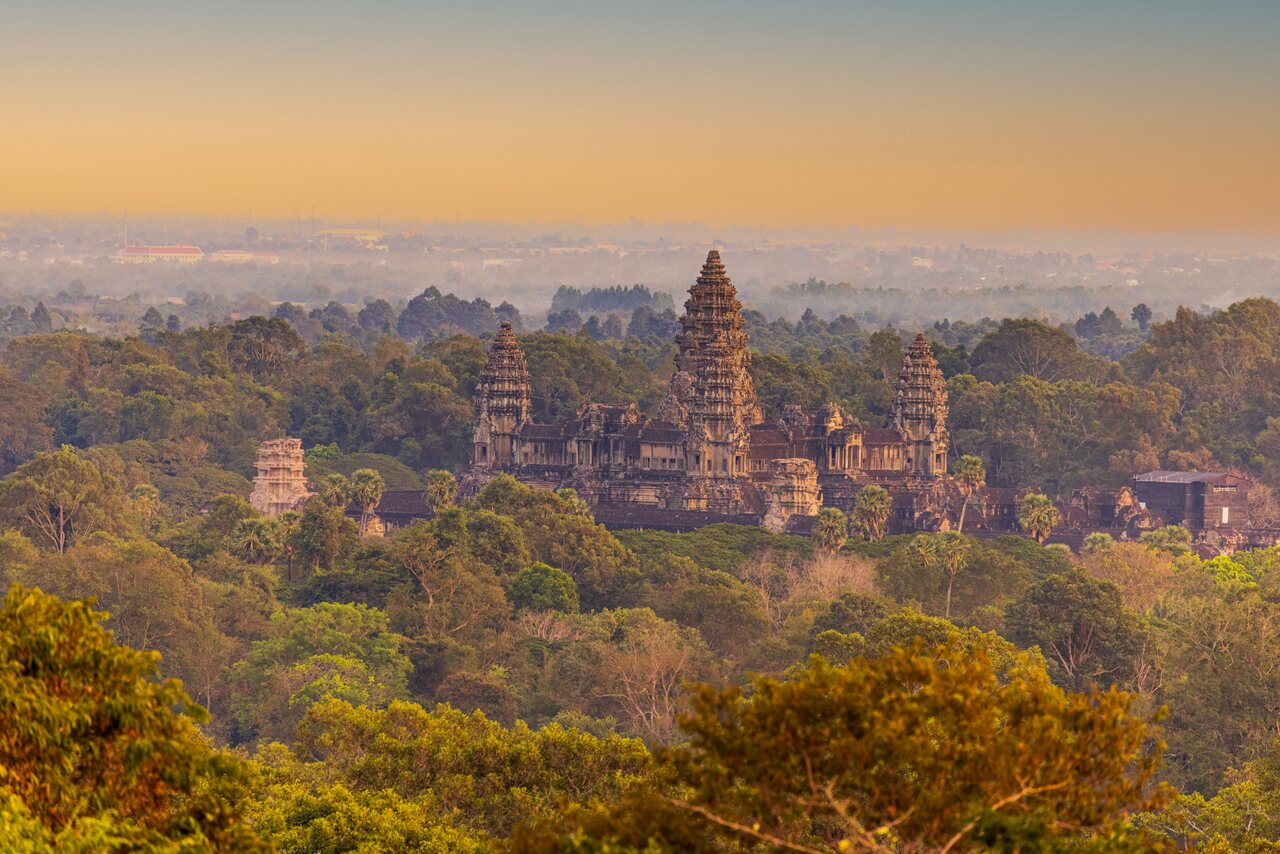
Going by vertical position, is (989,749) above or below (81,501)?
above

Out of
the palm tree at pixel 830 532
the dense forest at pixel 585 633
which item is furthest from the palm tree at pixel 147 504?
the palm tree at pixel 830 532

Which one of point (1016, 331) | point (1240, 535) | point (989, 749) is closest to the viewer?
point (989, 749)

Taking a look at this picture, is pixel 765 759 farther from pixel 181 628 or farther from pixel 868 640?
pixel 181 628

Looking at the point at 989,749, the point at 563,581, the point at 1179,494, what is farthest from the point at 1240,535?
the point at 989,749

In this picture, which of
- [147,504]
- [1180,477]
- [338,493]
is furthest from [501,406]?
[1180,477]

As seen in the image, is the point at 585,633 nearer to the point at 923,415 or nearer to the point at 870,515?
the point at 870,515

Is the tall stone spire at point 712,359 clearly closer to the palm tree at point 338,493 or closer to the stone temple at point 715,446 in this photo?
the stone temple at point 715,446

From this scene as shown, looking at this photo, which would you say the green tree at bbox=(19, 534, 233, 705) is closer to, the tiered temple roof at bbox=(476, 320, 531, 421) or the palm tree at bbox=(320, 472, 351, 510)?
the palm tree at bbox=(320, 472, 351, 510)
